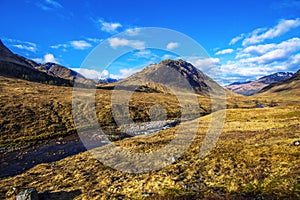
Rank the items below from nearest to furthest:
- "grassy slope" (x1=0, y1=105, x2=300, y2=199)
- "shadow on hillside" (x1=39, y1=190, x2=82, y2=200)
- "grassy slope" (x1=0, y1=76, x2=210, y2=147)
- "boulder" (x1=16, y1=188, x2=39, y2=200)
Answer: "boulder" (x1=16, y1=188, x2=39, y2=200) < "grassy slope" (x1=0, y1=105, x2=300, y2=199) < "shadow on hillside" (x1=39, y1=190, x2=82, y2=200) < "grassy slope" (x1=0, y1=76, x2=210, y2=147)

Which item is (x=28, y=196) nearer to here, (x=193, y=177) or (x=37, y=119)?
(x=193, y=177)

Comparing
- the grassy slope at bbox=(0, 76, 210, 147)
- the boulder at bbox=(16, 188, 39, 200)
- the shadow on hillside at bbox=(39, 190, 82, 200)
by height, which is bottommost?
the shadow on hillside at bbox=(39, 190, 82, 200)

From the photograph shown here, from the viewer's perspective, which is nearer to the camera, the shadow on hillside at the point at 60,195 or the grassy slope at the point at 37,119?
the shadow on hillside at the point at 60,195

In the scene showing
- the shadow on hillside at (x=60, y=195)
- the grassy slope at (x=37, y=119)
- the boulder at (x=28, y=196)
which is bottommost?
the shadow on hillside at (x=60, y=195)

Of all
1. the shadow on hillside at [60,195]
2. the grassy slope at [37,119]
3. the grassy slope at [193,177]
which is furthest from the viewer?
the grassy slope at [37,119]

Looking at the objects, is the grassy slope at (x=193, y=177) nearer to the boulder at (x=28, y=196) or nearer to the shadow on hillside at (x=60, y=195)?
the shadow on hillside at (x=60, y=195)

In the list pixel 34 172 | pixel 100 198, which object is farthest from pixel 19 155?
pixel 100 198

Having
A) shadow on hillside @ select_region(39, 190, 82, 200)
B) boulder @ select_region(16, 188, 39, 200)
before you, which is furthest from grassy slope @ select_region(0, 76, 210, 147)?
boulder @ select_region(16, 188, 39, 200)

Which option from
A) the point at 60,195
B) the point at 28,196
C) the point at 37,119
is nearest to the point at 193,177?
the point at 60,195

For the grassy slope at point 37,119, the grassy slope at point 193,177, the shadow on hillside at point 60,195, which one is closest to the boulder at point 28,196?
the shadow on hillside at point 60,195

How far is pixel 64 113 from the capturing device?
71.3 m

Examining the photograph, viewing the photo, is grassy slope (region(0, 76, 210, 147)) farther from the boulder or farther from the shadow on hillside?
the boulder

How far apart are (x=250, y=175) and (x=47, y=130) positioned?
48677 millimetres

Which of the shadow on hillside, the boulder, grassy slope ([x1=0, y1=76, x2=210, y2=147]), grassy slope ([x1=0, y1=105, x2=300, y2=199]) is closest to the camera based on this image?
the boulder
